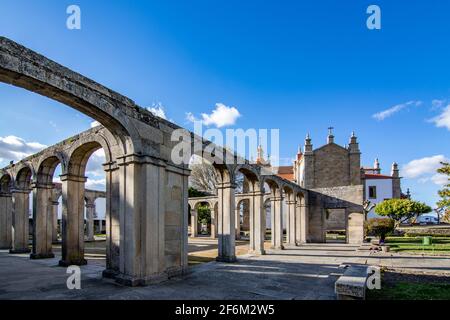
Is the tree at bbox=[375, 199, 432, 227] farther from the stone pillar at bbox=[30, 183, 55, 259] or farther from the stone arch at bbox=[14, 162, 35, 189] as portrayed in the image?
the stone arch at bbox=[14, 162, 35, 189]

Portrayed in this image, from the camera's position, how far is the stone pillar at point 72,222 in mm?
9539

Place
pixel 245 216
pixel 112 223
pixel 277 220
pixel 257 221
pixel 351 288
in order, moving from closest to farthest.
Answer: pixel 351 288, pixel 112 223, pixel 257 221, pixel 277 220, pixel 245 216

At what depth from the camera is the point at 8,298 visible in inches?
224

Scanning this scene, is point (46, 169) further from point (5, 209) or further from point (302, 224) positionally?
point (302, 224)

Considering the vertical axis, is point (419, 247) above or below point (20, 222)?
below

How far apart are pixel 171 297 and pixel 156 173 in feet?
9.43

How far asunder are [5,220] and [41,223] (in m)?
5.39

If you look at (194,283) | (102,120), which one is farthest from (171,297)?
(102,120)

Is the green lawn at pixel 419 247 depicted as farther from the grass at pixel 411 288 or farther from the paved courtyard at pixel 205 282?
the grass at pixel 411 288

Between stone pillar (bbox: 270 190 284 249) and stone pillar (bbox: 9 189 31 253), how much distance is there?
1157cm

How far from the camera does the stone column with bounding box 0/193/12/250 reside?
14.7 meters

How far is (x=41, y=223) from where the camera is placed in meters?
11.1

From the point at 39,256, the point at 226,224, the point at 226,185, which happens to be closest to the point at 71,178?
the point at 39,256

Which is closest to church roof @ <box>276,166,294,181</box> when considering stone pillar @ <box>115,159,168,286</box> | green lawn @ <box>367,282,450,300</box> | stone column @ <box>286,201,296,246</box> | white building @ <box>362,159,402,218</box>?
white building @ <box>362,159,402,218</box>
